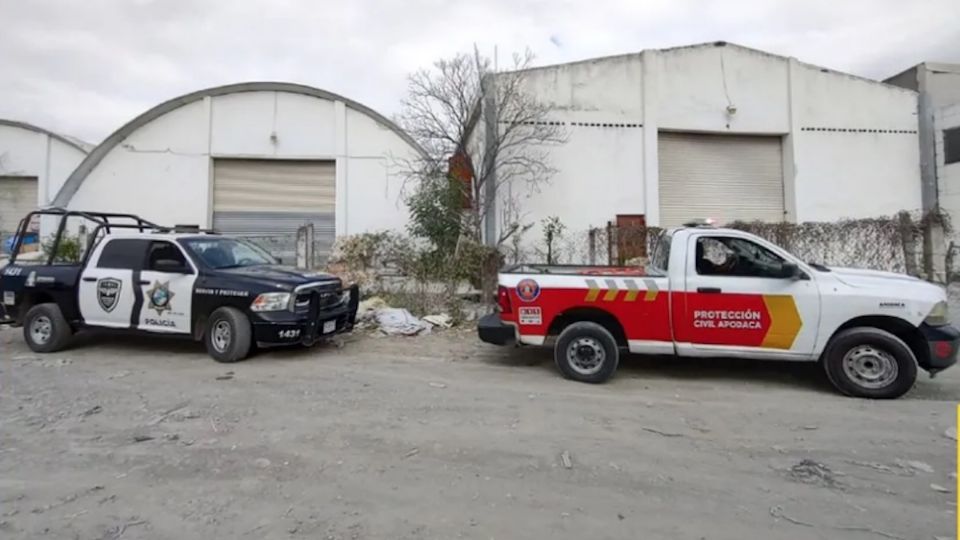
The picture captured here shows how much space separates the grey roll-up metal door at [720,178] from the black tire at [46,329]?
14209 mm

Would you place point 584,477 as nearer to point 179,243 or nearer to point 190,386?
point 190,386

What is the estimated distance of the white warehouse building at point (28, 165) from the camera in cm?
2066

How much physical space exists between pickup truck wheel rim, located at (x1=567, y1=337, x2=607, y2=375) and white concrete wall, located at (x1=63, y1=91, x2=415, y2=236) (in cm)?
1180

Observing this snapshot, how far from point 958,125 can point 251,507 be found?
20765mm

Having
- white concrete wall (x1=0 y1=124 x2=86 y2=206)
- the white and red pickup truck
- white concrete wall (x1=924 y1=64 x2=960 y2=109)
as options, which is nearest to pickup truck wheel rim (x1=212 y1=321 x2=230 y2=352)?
the white and red pickup truck

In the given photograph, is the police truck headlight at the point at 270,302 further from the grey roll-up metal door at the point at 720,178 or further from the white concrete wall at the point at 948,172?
the white concrete wall at the point at 948,172

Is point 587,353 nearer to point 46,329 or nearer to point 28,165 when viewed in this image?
point 46,329

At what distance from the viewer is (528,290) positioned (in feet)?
21.6

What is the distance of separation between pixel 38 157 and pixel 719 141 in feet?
83.7

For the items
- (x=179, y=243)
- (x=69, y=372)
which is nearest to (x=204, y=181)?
(x=179, y=243)

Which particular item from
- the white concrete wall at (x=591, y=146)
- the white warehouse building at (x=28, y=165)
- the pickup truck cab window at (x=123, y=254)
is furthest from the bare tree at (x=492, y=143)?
the white warehouse building at (x=28, y=165)

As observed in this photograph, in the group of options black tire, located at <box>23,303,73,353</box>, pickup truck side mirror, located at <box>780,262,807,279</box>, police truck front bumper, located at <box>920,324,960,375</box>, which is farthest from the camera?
black tire, located at <box>23,303,73,353</box>

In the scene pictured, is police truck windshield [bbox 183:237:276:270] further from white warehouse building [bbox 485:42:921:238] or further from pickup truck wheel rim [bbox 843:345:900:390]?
pickup truck wheel rim [bbox 843:345:900:390]

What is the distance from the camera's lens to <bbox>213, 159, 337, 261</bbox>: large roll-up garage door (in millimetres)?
17609
